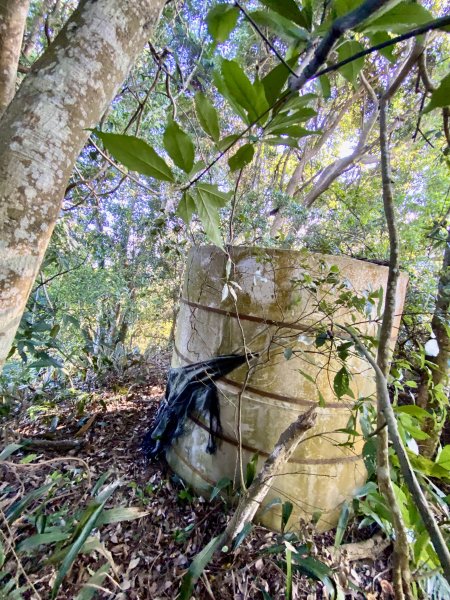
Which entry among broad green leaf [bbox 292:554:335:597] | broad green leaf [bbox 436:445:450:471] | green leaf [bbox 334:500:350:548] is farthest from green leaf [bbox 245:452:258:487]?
broad green leaf [bbox 436:445:450:471]

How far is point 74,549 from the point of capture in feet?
3.75

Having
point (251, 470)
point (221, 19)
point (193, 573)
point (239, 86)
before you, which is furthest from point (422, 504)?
point (251, 470)

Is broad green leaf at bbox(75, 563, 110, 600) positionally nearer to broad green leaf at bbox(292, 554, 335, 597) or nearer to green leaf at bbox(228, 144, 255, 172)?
broad green leaf at bbox(292, 554, 335, 597)

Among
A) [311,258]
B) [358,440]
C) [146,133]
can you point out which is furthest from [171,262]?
[358,440]

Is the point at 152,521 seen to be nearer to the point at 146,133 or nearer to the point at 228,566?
the point at 228,566

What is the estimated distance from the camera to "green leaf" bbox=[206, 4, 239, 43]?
38cm

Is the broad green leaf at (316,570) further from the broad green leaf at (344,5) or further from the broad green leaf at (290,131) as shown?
the broad green leaf at (344,5)

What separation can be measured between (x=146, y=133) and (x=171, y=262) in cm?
170

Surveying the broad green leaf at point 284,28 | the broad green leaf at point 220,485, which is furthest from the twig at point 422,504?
the broad green leaf at point 220,485

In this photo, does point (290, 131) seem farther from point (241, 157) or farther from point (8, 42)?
point (8, 42)

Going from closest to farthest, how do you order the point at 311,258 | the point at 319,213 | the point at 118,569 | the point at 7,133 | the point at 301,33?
the point at 301,33, the point at 7,133, the point at 118,569, the point at 311,258, the point at 319,213

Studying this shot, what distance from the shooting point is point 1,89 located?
31.4 inches

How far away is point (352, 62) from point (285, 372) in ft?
4.87

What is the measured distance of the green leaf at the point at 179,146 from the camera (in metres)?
0.39
